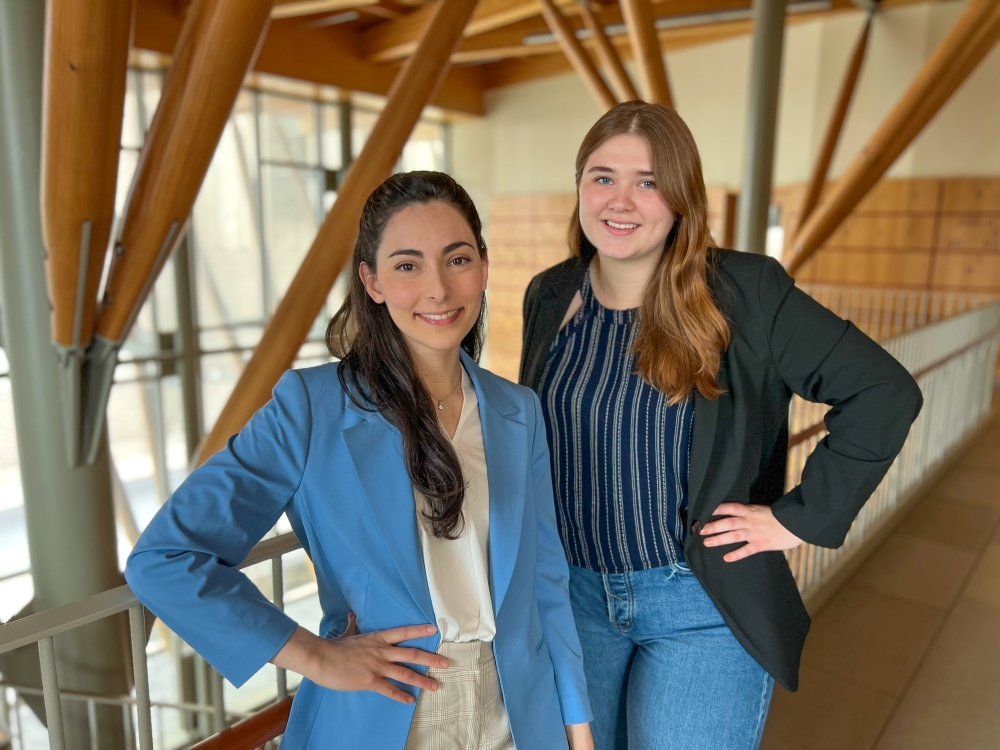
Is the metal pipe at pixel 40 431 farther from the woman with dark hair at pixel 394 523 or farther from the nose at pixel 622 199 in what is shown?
the nose at pixel 622 199

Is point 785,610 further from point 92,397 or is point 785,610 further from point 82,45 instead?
point 92,397

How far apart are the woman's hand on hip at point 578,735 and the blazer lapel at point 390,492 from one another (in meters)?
0.51

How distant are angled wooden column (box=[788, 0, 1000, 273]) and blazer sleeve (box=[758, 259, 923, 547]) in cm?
601

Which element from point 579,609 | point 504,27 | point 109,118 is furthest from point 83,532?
point 504,27

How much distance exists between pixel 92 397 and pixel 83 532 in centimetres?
82

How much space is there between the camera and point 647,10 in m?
5.93

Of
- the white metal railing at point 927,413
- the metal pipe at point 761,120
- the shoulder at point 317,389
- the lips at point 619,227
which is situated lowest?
the white metal railing at point 927,413

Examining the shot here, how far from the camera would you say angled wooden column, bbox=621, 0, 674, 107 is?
5.86 m

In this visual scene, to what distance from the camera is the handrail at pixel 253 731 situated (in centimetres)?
148

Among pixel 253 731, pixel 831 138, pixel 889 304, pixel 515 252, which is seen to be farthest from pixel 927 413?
pixel 515 252

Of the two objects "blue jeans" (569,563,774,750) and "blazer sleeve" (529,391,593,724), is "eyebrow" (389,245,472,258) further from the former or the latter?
"blue jeans" (569,563,774,750)

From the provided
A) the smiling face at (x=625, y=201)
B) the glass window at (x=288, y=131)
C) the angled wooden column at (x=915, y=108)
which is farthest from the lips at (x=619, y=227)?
the glass window at (x=288, y=131)

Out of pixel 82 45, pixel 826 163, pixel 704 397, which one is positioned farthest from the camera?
pixel 826 163

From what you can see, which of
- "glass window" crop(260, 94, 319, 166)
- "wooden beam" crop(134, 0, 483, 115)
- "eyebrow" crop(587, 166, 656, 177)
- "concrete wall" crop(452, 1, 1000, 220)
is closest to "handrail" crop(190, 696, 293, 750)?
"eyebrow" crop(587, 166, 656, 177)
